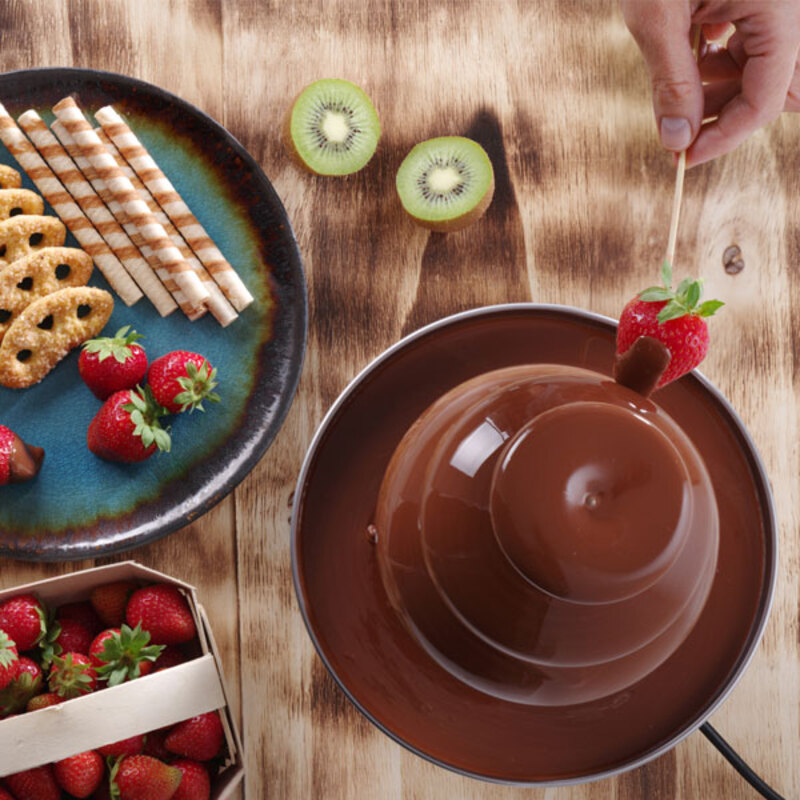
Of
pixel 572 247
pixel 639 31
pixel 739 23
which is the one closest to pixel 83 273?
pixel 572 247

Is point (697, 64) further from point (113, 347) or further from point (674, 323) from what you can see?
point (113, 347)

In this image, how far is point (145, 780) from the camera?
874mm

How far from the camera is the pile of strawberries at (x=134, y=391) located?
0.93 m

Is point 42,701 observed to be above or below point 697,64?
below

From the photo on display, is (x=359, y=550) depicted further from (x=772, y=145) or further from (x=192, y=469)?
(x=772, y=145)

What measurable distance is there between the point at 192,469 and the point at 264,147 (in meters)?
0.40

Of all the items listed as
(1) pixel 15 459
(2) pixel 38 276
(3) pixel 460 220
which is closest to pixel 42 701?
(1) pixel 15 459

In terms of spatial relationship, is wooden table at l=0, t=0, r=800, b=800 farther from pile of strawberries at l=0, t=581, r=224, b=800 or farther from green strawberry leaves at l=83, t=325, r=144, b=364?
green strawberry leaves at l=83, t=325, r=144, b=364

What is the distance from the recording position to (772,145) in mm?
1038

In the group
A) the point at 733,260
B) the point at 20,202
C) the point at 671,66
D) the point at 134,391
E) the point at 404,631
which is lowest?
the point at 404,631

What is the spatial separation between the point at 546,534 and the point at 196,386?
589 millimetres

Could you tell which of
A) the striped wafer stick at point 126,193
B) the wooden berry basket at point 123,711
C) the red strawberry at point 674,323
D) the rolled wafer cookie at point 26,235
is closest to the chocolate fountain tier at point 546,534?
the red strawberry at point 674,323

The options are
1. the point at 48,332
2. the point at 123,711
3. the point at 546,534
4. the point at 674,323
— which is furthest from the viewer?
the point at 48,332

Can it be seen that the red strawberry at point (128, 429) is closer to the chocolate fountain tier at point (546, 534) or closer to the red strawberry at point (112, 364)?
the red strawberry at point (112, 364)
